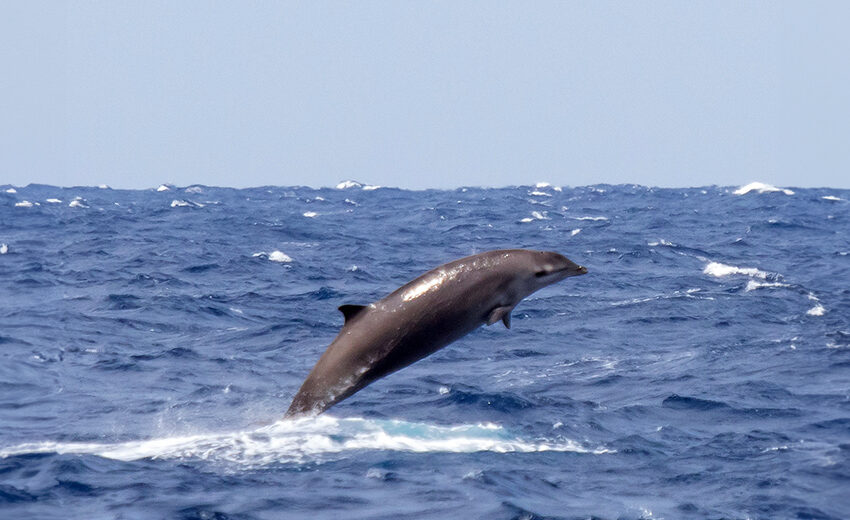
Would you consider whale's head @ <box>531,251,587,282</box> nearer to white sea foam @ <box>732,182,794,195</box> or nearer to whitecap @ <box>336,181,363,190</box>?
white sea foam @ <box>732,182,794,195</box>

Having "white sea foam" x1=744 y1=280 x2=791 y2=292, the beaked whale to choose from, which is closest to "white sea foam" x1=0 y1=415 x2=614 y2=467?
the beaked whale

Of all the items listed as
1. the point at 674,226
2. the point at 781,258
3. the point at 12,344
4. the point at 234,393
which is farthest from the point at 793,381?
the point at 674,226

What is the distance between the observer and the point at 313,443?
12508 millimetres

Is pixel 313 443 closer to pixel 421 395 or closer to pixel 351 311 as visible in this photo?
pixel 421 395

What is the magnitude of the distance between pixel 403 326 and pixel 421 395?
8.70 metres

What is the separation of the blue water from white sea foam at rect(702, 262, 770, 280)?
0.17 metres

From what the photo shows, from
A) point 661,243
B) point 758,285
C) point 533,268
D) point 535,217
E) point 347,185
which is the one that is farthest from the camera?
point 347,185

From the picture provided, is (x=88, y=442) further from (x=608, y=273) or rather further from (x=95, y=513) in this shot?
(x=608, y=273)

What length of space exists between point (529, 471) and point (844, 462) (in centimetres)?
361

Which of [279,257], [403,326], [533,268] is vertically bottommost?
[279,257]

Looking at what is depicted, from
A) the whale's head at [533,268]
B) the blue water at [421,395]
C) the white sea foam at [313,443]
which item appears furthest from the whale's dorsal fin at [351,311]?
the white sea foam at [313,443]

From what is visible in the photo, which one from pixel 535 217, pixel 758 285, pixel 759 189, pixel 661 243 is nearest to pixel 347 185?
pixel 759 189

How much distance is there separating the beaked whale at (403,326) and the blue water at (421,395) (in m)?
2.66

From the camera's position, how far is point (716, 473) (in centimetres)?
1188
